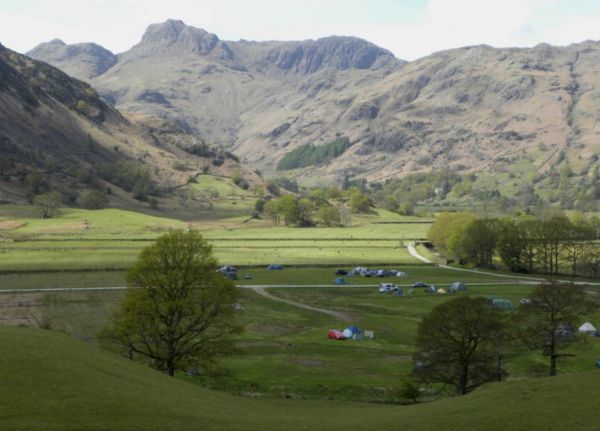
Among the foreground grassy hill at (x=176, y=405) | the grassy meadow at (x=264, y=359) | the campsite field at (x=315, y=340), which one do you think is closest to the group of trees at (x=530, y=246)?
the grassy meadow at (x=264, y=359)

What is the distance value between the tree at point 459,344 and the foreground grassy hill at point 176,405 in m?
12.4

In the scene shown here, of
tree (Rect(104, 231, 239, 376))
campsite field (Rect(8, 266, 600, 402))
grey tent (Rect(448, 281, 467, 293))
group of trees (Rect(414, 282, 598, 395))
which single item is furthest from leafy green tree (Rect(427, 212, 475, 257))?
tree (Rect(104, 231, 239, 376))

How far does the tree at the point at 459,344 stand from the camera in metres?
56.3

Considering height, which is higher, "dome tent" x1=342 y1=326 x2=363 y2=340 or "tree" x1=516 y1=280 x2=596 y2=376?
"tree" x1=516 y1=280 x2=596 y2=376

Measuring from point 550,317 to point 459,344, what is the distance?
1423cm

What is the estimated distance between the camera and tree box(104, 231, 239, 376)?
191 feet

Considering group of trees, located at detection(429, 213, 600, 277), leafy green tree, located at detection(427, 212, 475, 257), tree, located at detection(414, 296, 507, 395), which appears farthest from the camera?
leafy green tree, located at detection(427, 212, 475, 257)

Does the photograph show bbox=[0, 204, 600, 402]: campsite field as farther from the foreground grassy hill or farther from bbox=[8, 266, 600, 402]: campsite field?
the foreground grassy hill

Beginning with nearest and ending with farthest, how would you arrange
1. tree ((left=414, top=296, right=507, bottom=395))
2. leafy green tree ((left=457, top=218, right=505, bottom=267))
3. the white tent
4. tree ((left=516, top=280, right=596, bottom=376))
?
tree ((left=414, top=296, right=507, bottom=395))
tree ((left=516, top=280, right=596, bottom=376))
the white tent
leafy green tree ((left=457, top=218, right=505, bottom=267))

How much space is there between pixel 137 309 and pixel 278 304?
147 ft

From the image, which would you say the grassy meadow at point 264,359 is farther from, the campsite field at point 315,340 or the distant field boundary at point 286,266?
the distant field boundary at point 286,266

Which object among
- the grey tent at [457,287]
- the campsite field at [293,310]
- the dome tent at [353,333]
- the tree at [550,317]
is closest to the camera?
the campsite field at [293,310]

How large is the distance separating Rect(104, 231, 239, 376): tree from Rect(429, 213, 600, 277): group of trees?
106242 millimetres

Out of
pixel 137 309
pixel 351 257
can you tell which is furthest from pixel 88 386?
pixel 351 257
